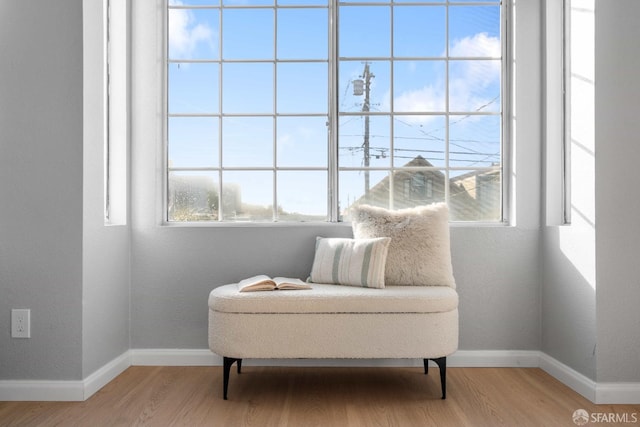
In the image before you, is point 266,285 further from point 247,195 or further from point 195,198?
point 195,198

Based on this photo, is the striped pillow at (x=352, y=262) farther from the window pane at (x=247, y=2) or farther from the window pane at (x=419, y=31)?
the window pane at (x=247, y=2)

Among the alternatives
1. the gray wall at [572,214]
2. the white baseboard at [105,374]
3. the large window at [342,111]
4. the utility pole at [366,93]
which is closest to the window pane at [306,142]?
the large window at [342,111]

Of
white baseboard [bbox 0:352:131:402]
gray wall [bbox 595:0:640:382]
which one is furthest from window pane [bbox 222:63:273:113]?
gray wall [bbox 595:0:640:382]

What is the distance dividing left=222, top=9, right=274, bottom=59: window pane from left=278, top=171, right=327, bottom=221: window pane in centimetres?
80

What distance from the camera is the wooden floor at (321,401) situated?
245 centimetres

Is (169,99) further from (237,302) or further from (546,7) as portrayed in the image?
(546,7)

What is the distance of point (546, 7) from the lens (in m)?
3.30

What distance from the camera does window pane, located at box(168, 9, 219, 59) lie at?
139 inches

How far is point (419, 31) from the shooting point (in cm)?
352

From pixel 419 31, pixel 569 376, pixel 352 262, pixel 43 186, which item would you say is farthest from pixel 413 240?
pixel 43 186

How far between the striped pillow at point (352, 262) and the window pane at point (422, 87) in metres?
1.01

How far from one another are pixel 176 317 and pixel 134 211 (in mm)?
708

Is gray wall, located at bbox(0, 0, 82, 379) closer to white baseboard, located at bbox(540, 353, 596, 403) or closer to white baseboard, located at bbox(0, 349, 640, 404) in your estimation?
white baseboard, located at bbox(0, 349, 640, 404)

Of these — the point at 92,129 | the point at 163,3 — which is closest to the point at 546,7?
the point at 163,3
